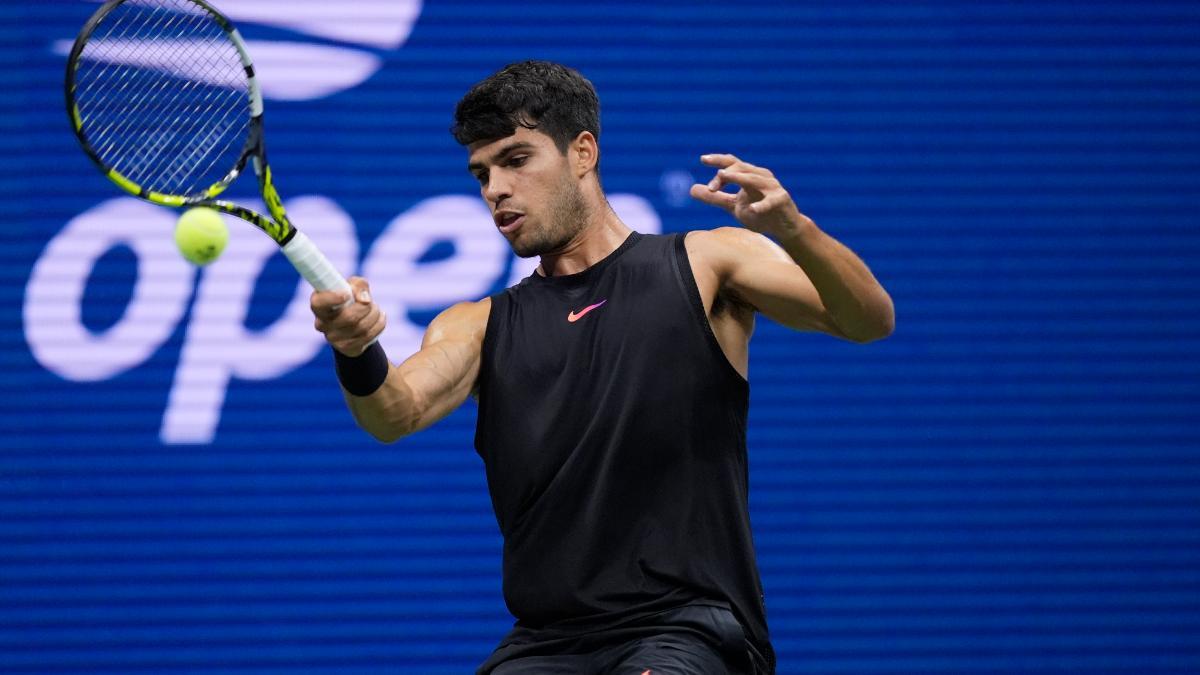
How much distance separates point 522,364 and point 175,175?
91.5 inches

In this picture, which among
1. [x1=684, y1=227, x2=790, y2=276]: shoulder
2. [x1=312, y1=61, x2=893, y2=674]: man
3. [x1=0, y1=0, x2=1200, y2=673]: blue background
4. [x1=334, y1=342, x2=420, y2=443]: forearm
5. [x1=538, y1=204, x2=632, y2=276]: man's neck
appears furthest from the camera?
[x1=0, y1=0, x2=1200, y2=673]: blue background

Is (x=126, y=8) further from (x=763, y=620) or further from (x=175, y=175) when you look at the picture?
(x=763, y=620)

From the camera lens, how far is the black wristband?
2.84 metres

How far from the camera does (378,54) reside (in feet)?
19.3

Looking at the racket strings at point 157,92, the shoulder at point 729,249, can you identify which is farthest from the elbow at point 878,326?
the racket strings at point 157,92

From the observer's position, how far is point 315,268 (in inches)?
105

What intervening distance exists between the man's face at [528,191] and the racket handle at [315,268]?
2.24ft

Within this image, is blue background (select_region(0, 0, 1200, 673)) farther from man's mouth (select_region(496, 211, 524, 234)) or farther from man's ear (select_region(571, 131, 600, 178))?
man's mouth (select_region(496, 211, 524, 234))

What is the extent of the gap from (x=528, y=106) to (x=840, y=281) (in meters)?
0.94

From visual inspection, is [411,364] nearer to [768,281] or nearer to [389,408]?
[389,408]

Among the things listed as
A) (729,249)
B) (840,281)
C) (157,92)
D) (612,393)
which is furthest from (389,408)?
(157,92)

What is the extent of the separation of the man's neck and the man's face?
0.04 metres

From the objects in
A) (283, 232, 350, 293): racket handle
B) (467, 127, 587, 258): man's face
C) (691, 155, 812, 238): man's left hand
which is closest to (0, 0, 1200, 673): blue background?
(467, 127, 587, 258): man's face

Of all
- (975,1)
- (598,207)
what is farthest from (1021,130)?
(598,207)
